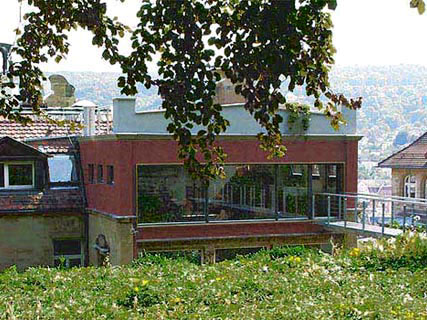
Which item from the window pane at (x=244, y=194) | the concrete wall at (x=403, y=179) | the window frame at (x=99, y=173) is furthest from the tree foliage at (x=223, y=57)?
the concrete wall at (x=403, y=179)

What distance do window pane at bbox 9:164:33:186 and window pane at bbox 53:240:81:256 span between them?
190cm

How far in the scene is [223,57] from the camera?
137 inches

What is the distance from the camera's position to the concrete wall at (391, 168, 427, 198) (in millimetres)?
34750

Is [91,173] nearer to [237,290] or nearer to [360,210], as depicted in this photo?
[360,210]

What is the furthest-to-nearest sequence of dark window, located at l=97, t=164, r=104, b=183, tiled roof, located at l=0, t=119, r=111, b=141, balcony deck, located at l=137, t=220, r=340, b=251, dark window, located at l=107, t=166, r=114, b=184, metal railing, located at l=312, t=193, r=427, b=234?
tiled roof, located at l=0, t=119, r=111, b=141
dark window, located at l=97, t=164, r=104, b=183
dark window, located at l=107, t=166, r=114, b=184
balcony deck, located at l=137, t=220, r=340, b=251
metal railing, located at l=312, t=193, r=427, b=234

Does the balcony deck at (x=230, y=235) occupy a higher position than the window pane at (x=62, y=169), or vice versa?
the window pane at (x=62, y=169)

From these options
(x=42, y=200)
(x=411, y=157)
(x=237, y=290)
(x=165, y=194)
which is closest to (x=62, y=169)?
(x=42, y=200)

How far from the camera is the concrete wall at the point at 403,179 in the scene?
34.8m

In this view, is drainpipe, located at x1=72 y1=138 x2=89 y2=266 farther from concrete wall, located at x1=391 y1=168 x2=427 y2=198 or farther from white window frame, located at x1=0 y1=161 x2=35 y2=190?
concrete wall, located at x1=391 y1=168 x2=427 y2=198

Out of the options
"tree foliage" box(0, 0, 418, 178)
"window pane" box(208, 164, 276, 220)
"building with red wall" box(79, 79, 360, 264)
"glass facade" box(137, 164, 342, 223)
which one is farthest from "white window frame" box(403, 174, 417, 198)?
"tree foliage" box(0, 0, 418, 178)

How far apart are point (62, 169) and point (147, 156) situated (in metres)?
3.97

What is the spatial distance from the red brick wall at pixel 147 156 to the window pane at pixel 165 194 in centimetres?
25

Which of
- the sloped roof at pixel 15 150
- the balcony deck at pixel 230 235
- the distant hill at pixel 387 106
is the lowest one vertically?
the balcony deck at pixel 230 235

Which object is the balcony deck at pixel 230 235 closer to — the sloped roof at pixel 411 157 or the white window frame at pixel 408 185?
the sloped roof at pixel 411 157
